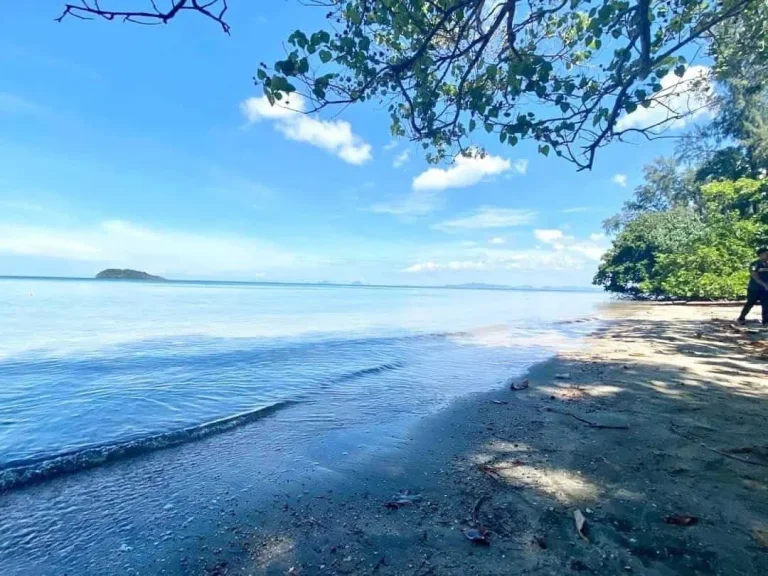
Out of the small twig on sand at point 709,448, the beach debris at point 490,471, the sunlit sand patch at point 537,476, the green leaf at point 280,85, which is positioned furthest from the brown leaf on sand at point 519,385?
the green leaf at point 280,85

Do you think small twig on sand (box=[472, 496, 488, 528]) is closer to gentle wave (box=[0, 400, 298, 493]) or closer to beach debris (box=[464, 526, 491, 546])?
beach debris (box=[464, 526, 491, 546])

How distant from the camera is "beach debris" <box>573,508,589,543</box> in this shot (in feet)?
8.02

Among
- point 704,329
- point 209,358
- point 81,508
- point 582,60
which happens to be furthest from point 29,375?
point 704,329

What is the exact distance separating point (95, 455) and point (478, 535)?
4014 millimetres

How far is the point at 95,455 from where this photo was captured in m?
4.08

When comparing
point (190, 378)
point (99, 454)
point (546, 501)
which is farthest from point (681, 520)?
point (190, 378)

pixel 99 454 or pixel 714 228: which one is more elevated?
pixel 714 228

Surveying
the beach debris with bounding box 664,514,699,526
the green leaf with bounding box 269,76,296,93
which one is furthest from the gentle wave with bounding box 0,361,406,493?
the beach debris with bounding box 664,514,699,526

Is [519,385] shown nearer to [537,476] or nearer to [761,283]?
[537,476]

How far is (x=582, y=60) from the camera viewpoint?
5.18m

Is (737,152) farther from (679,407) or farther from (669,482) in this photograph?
(669,482)

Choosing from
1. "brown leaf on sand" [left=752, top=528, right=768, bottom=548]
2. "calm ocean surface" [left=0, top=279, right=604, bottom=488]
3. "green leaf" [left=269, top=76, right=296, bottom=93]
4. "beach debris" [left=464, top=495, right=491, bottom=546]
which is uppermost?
"green leaf" [left=269, top=76, right=296, bottom=93]

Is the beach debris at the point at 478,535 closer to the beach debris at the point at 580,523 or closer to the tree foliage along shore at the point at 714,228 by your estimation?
the beach debris at the point at 580,523

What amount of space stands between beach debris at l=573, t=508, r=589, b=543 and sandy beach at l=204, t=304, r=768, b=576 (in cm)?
2
